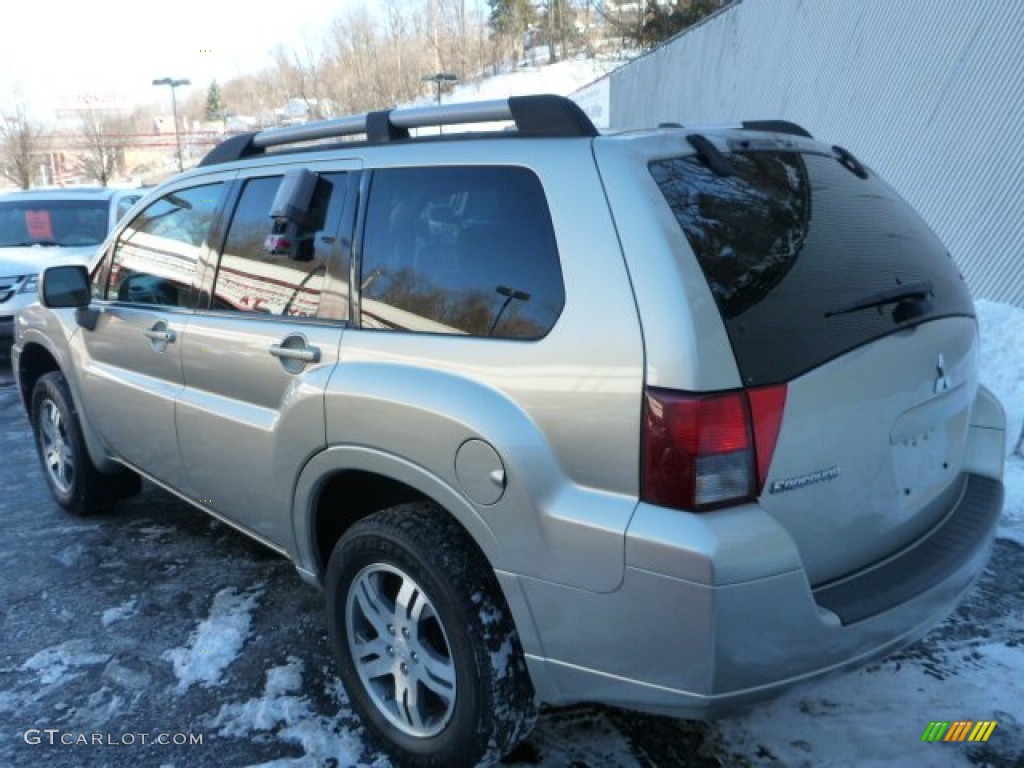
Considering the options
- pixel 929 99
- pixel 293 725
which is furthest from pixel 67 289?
pixel 929 99

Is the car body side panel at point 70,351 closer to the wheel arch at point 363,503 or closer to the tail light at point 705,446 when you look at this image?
the wheel arch at point 363,503

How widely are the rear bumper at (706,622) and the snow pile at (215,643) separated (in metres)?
1.53

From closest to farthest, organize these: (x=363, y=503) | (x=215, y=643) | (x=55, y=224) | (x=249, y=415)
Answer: (x=363, y=503) → (x=249, y=415) → (x=215, y=643) → (x=55, y=224)

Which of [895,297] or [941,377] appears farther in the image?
[941,377]

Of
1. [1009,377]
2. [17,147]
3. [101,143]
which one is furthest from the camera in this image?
[101,143]

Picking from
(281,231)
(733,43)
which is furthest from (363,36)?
(281,231)

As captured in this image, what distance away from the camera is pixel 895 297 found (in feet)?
7.25

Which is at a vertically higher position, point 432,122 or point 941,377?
point 432,122

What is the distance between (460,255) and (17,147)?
1624 inches

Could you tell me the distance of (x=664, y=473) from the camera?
186 cm

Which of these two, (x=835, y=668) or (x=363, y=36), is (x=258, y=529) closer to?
(x=835, y=668)

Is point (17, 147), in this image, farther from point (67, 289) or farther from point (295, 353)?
point (295, 353)

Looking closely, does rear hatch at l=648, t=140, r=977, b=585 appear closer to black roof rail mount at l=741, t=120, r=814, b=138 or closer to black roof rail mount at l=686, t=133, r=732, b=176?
black roof rail mount at l=686, t=133, r=732, b=176

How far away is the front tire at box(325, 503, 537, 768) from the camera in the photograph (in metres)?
2.19
